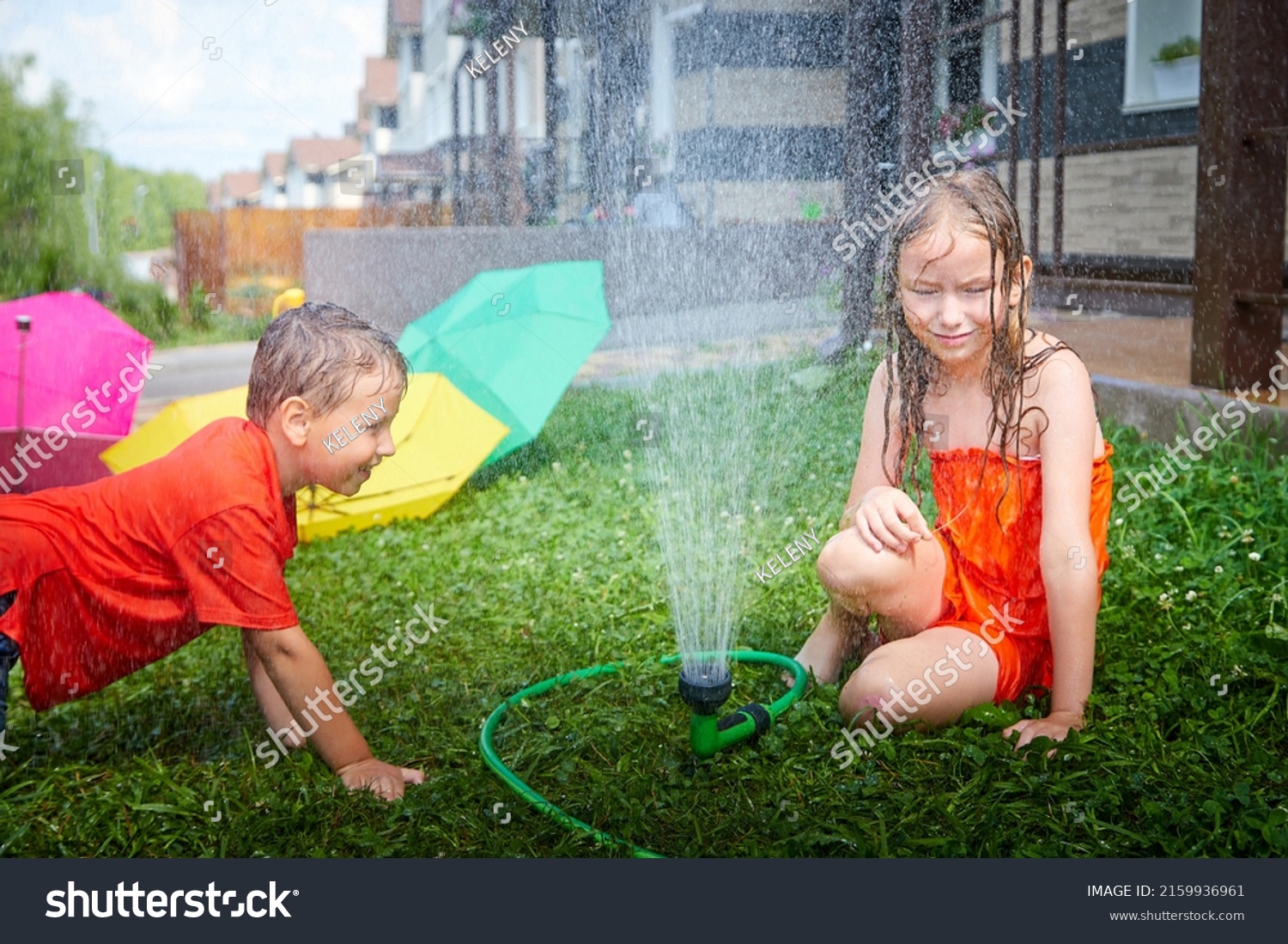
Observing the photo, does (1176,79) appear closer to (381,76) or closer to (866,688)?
(866,688)

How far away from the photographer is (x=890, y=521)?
2.15 m

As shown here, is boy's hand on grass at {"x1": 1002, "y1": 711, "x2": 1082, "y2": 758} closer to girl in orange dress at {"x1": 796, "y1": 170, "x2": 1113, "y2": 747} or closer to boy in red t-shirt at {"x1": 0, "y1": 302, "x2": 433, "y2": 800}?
girl in orange dress at {"x1": 796, "y1": 170, "x2": 1113, "y2": 747}

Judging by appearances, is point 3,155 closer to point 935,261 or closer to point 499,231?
point 499,231

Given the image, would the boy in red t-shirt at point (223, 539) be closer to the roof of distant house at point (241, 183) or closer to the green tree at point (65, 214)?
the green tree at point (65, 214)

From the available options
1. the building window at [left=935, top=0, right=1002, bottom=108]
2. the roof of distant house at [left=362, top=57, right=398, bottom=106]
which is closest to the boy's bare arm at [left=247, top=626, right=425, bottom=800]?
the building window at [left=935, top=0, right=1002, bottom=108]

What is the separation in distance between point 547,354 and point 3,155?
23.5ft

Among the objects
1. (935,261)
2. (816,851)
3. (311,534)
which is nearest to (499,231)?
(311,534)

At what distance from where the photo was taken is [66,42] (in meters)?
4.33

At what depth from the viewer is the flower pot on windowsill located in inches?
288

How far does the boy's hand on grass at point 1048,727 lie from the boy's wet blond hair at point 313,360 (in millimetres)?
1316

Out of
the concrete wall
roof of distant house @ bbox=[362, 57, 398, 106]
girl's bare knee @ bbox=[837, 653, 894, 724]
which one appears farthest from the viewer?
roof of distant house @ bbox=[362, 57, 398, 106]

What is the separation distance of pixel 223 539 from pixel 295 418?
24 cm

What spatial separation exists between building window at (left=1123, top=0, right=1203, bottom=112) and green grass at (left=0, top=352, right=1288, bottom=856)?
15.1ft

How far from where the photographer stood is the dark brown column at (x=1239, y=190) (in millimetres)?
3760
